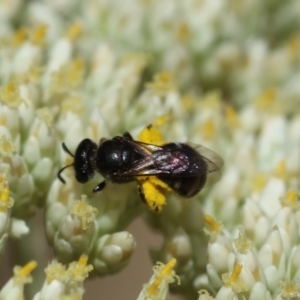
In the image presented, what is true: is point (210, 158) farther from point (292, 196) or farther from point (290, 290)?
point (290, 290)

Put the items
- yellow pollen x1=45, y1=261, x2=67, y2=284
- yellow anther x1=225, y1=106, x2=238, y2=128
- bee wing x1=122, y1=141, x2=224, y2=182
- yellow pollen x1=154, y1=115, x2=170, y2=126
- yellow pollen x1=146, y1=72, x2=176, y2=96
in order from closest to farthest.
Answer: yellow pollen x1=45, y1=261, x2=67, y2=284, bee wing x1=122, y1=141, x2=224, y2=182, yellow pollen x1=154, y1=115, x2=170, y2=126, yellow pollen x1=146, y1=72, x2=176, y2=96, yellow anther x1=225, y1=106, x2=238, y2=128

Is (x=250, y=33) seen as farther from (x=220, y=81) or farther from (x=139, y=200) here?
(x=139, y=200)

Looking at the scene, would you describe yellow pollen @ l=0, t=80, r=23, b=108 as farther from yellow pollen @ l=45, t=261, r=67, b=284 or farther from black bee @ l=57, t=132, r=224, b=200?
yellow pollen @ l=45, t=261, r=67, b=284

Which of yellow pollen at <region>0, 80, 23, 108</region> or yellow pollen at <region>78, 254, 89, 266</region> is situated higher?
yellow pollen at <region>0, 80, 23, 108</region>

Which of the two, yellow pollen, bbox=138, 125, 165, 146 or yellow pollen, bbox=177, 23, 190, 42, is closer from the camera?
yellow pollen, bbox=138, 125, 165, 146

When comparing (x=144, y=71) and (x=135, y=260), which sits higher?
(x=144, y=71)

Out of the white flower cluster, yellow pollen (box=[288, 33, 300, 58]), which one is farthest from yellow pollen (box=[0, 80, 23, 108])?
yellow pollen (box=[288, 33, 300, 58])

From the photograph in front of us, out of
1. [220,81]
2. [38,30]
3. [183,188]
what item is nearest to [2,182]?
[183,188]

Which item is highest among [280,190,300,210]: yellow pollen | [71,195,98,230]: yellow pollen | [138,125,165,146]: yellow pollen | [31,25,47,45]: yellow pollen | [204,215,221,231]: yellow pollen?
[31,25,47,45]: yellow pollen

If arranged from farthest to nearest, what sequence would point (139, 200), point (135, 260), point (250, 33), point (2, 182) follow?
point (135, 260) → point (250, 33) → point (139, 200) → point (2, 182)
